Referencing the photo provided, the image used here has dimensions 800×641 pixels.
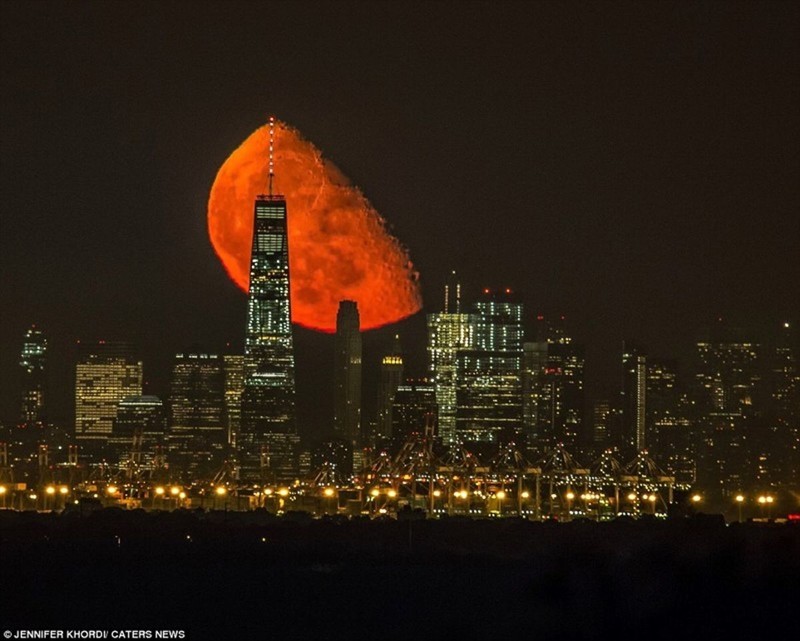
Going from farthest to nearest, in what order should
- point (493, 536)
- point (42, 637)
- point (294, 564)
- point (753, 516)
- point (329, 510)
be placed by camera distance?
1. point (329, 510)
2. point (753, 516)
3. point (493, 536)
4. point (294, 564)
5. point (42, 637)

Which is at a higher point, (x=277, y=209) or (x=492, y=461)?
(x=277, y=209)

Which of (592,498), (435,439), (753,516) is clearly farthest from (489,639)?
(435,439)

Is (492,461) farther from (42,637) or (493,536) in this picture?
(42,637)

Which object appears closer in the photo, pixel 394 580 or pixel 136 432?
pixel 394 580

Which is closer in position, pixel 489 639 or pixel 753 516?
pixel 489 639

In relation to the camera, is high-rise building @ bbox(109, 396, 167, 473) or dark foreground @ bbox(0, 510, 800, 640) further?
high-rise building @ bbox(109, 396, 167, 473)

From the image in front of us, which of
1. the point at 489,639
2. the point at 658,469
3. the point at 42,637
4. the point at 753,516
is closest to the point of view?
the point at 42,637

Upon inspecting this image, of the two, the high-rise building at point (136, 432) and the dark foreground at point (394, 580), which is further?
the high-rise building at point (136, 432)

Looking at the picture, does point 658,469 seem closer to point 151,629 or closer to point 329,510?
point 329,510
